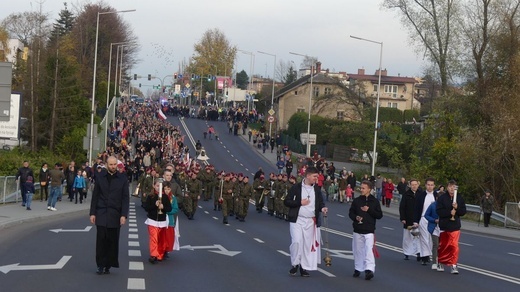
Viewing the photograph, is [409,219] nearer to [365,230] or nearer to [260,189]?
[365,230]

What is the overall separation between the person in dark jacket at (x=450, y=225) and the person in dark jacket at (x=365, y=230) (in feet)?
6.99

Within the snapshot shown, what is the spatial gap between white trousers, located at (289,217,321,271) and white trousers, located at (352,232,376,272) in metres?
0.66

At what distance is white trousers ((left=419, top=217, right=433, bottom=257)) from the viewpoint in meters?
19.0

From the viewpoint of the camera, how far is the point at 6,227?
81.2ft

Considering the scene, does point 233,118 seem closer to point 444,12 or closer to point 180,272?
point 444,12

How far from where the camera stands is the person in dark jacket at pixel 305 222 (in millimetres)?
15367

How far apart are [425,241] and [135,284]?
24.5ft

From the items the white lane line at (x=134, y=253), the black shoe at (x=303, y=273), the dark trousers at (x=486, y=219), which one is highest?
the black shoe at (x=303, y=273)

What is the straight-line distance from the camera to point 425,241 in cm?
1902

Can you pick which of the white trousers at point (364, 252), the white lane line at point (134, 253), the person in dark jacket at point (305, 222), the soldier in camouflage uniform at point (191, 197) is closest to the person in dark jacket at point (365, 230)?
the white trousers at point (364, 252)

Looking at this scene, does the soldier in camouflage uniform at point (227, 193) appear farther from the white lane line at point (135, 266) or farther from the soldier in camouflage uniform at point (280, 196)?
the white lane line at point (135, 266)

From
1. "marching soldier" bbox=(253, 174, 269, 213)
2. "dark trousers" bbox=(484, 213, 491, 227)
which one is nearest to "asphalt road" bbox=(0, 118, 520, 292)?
"dark trousers" bbox=(484, 213, 491, 227)

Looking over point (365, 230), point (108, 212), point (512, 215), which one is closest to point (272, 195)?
point (512, 215)

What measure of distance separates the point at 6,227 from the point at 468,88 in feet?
122
